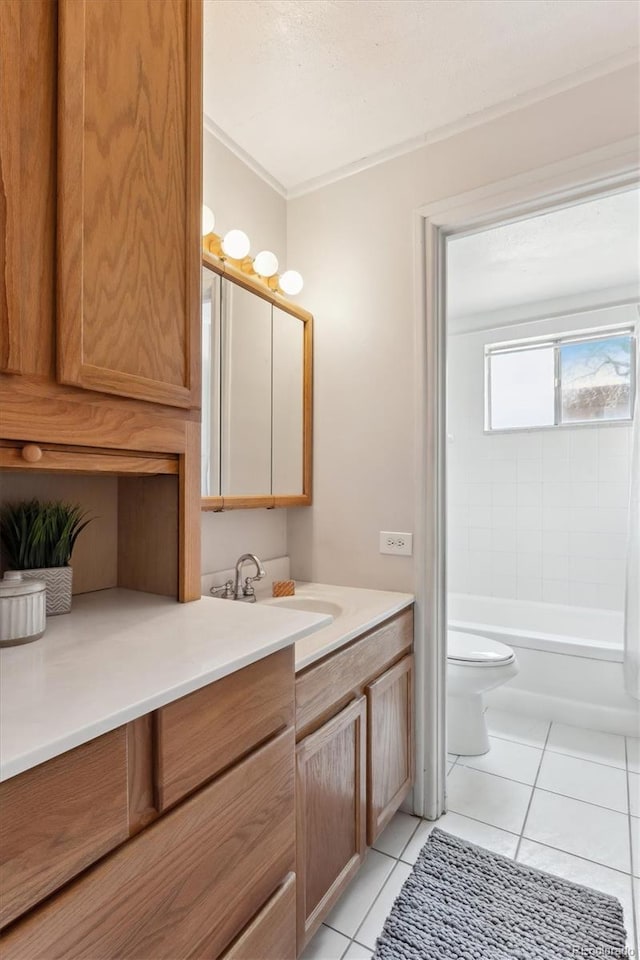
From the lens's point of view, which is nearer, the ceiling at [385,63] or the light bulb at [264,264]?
the ceiling at [385,63]

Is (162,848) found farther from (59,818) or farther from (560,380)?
(560,380)

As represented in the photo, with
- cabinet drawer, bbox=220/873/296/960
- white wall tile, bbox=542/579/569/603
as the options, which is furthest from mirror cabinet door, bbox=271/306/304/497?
white wall tile, bbox=542/579/569/603

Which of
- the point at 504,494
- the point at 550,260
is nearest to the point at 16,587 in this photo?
the point at 550,260

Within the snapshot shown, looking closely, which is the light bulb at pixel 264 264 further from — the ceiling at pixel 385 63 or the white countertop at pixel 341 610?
the white countertop at pixel 341 610

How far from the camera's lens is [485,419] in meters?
3.62

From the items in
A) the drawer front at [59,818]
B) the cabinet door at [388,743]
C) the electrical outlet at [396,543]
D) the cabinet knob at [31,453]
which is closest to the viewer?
the drawer front at [59,818]

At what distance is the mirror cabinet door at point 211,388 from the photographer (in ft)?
5.29

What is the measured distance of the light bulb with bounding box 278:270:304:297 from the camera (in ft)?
6.48

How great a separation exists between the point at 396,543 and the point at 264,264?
115 centimetres

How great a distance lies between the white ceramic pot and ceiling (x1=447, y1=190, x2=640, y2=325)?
1.93 metres

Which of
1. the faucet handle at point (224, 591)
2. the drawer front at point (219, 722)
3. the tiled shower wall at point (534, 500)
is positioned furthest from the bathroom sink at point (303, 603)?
the tiled shower wall at point (534, 500)

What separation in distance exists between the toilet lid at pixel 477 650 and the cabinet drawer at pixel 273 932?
1.27m

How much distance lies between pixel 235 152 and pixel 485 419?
8.05 ft

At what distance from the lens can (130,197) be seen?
40.3 inches
